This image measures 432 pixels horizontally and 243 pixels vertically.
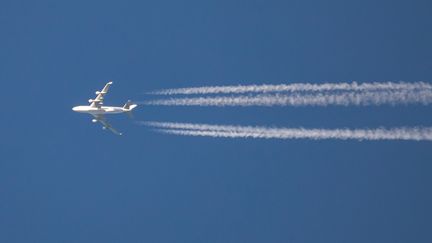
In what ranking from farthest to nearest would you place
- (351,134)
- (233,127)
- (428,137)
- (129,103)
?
(129,103) < (233,127) < (351,134) < (428,137)

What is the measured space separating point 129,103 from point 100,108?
2.98 meters

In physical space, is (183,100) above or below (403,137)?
above

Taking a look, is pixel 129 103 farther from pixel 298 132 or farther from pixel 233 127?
pixel 298 132

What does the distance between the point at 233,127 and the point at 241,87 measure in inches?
135

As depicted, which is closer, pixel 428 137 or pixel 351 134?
pixel 428 137

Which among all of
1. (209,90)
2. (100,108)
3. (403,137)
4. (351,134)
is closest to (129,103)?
(100,108)

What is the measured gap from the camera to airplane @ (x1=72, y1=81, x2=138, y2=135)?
6538 cm

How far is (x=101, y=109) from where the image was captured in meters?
66.2

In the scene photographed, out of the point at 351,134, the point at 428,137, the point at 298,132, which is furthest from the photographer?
the point at 298,132

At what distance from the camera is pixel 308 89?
5309cm

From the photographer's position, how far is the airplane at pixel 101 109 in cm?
6538

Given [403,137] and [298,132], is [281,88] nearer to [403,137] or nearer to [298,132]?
[298,132]

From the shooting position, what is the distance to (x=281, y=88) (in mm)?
54312

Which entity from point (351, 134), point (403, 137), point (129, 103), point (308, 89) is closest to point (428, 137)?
point (403, 137)
